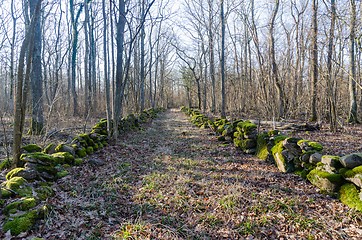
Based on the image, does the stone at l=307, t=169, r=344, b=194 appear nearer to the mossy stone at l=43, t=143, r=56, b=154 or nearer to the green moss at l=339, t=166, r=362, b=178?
the green moss at l=339, t=166, r=362, b=178

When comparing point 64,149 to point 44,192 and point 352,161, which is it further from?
point 352,161

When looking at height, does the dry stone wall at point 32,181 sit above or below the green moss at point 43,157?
below

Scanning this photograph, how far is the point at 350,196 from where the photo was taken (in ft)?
10.00

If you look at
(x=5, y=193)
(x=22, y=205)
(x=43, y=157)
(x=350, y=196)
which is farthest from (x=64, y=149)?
(x=350, y=196)

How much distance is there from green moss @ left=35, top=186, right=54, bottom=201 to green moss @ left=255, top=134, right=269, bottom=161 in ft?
16.2

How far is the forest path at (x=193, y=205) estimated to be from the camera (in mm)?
2650

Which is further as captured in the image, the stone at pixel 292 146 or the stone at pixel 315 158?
the stone at pixel 292 146

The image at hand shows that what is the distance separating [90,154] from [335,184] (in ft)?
19.5

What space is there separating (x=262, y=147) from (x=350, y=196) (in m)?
2.77

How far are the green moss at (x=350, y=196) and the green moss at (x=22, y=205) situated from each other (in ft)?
14.9

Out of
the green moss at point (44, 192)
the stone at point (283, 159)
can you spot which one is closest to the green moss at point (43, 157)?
the green moss at point (44, 192)

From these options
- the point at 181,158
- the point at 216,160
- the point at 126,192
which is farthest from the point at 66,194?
the point at 216,160

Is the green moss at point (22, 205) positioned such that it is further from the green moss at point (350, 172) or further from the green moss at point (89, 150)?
the green moss at point (350, 172)

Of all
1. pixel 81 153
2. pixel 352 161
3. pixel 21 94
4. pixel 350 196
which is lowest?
pixel 350 196
